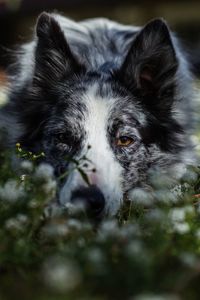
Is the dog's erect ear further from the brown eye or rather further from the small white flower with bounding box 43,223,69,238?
the small white flower with bounding box 43,223,69,238

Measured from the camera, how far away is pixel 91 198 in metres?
3.74

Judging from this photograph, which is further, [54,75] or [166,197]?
[54,75]

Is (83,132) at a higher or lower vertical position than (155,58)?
lower

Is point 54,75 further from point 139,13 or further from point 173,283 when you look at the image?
point 139,13

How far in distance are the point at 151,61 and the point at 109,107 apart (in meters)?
0.53

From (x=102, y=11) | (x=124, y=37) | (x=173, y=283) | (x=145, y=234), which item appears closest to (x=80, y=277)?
(x=173, y=283)

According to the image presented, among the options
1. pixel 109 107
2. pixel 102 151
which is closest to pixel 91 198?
pixel 102 151

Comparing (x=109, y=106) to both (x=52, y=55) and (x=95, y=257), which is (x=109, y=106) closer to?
(x=52, y=55)

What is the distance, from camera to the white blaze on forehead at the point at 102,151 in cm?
396

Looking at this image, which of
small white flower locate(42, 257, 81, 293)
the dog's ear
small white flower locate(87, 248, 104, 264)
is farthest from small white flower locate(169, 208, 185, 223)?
the dog's ear

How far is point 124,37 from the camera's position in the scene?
19.7 feet

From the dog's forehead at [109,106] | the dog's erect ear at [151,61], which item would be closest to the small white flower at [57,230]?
the dog's forehead at [109,106]

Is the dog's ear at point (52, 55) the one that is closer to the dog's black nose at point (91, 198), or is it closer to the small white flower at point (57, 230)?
the dog's black nose at point (91, 198)

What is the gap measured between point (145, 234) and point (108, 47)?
10.3 feet
